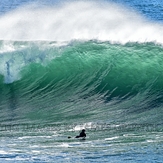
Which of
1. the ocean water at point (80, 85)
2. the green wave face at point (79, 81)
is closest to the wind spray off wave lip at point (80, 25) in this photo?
the ocean water at point (80, 85)

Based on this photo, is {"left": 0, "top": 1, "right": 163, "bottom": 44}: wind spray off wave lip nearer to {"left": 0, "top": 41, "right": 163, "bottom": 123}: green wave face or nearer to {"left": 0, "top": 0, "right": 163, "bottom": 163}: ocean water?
{"left": 0, "top": 0, "right": 163, "bottom": 163}: ocean water

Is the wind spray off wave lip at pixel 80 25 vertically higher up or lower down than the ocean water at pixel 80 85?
higher up

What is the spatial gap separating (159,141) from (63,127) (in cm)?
324

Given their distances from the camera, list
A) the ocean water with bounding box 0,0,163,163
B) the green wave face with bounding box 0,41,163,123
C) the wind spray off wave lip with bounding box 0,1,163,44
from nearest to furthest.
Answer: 1. the ocean water with bounding box 0,0,163,163
2. the green wave face with bounding box 0,41,163,123
3. the wind spray off wave lip with bounding box 0,1,163,44

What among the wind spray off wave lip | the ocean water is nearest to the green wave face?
the ocean water

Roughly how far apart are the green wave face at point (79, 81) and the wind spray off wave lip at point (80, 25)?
1017mm

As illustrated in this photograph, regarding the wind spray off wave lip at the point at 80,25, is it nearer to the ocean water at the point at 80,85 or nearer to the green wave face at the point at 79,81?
the ocean water at the point at 80,85

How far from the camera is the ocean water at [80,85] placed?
64.5ft

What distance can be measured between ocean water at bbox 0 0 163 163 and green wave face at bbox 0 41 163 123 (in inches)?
1.2

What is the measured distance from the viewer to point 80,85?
26.3 m

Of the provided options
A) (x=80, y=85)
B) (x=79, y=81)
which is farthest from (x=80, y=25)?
(x=80, y=85)

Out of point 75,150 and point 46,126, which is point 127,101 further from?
point 75,150

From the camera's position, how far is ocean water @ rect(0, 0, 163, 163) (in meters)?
19.7

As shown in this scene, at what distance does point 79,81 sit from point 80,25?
6399 mm
